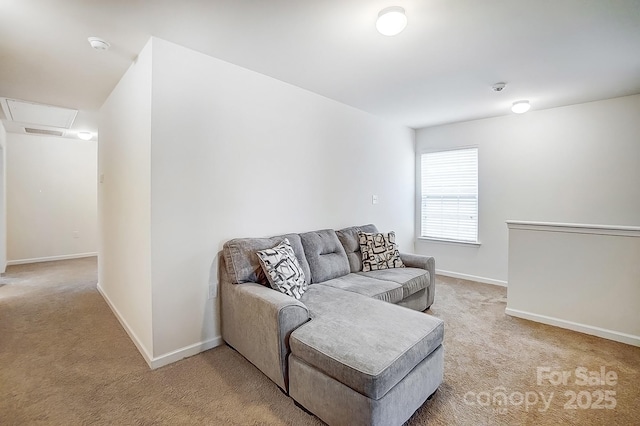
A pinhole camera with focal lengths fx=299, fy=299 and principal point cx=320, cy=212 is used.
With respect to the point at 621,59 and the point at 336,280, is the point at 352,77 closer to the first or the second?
the point at 336,280

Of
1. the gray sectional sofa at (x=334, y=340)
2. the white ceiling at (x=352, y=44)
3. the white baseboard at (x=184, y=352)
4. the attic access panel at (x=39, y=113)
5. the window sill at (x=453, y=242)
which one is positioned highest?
the attic access panel at (x=39, y=113)

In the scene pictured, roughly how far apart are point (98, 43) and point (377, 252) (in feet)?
10.7

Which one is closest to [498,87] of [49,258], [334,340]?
[334,340]

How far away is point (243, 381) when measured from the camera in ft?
7.03

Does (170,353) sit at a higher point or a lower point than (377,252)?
lower

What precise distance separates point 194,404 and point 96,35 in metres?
2.71

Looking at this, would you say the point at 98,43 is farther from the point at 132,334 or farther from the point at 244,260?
the point at 132,334

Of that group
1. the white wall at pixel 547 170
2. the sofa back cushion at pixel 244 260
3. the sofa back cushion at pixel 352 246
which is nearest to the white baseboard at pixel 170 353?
the sofa back cushion at pixel 244 260

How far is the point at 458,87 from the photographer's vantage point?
3326mm

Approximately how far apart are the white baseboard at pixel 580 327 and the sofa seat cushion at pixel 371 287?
1429 mm

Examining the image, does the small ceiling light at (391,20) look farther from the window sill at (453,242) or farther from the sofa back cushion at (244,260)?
the window sill at (453,242)

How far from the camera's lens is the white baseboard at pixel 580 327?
2686 millimetres

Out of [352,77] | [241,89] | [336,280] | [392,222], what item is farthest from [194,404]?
[392,222]

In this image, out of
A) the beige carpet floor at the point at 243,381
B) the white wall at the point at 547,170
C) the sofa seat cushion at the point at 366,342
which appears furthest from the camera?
the white wall at the point at 547,170
